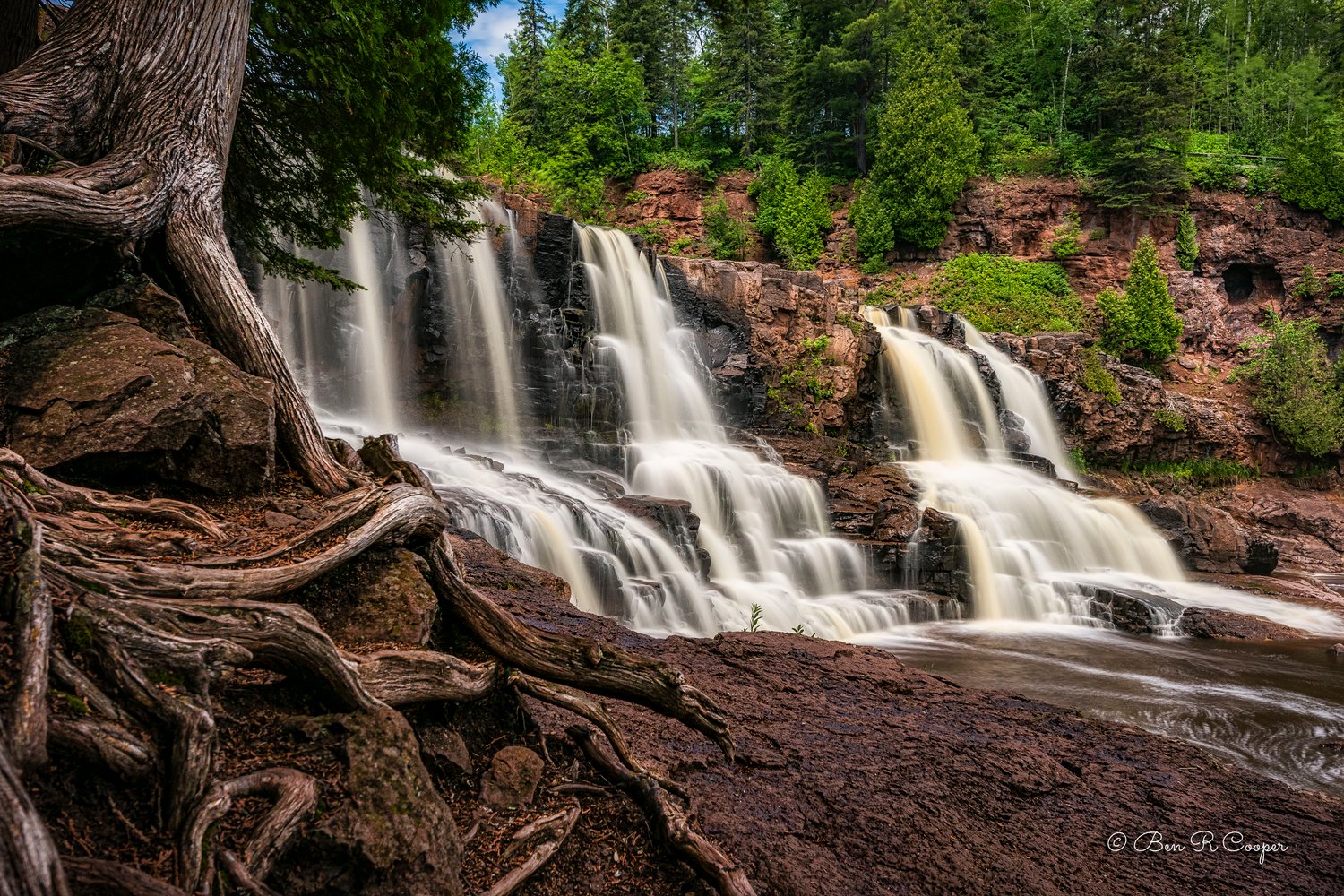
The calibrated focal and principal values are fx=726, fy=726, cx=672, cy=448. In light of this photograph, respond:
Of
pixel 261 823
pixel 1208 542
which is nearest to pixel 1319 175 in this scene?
pixel 1208 542

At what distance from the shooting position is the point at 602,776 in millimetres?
3293

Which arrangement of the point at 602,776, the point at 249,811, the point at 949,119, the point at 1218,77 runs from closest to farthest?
the point at 249,811
the point at 602,776
the point at 949,119
the point at 1218,77

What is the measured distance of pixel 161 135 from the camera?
4.05 metres

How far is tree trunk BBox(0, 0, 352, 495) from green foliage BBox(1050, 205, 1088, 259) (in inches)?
1318

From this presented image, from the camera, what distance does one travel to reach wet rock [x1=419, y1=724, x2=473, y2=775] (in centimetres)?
289

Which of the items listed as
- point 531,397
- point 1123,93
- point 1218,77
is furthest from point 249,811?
point 1218,77

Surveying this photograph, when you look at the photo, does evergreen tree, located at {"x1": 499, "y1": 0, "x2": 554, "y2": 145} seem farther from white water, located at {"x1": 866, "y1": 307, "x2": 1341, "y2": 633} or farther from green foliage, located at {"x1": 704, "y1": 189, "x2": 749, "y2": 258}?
white water, located at {"x1": 866, "y1": 307, "x2": 1341, "y2": 633}

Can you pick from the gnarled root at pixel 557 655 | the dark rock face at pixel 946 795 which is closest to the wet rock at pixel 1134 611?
the dark rock face at pixel 946 795

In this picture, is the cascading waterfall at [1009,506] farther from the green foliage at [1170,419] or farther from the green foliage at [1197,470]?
the green foliage at [1170,419]

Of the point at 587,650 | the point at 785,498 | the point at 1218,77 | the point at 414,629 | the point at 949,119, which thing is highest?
the point at 1218,77

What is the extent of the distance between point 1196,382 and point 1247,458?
3.82 metres

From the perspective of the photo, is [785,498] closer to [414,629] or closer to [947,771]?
[947,771]

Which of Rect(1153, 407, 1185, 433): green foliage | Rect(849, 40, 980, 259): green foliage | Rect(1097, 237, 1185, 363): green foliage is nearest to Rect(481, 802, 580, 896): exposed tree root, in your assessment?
Rect(1153, 407, 1185, 433): green foliage

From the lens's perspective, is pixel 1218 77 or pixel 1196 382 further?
pixel 1218 77
